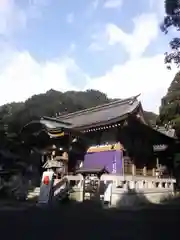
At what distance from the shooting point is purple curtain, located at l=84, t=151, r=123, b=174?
80.6 feet

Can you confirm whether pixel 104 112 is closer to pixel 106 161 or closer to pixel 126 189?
pixel 106 161

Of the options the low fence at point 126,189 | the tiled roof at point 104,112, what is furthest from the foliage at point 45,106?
the low fence at point 126,189

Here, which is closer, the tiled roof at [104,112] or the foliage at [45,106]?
the tiled roof at [104,112]

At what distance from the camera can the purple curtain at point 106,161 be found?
80.6ft

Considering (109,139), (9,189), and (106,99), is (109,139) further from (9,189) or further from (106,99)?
(106,99)

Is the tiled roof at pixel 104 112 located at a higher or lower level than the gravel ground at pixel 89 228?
higher

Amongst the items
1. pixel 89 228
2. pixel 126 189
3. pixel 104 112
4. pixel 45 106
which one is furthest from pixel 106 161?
pixel 45 106

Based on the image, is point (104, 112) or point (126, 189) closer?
point (126, 189)

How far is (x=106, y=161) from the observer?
82.6 feet

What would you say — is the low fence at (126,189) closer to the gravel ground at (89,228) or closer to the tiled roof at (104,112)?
the tiled roof at (104,112)

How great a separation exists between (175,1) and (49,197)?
37.3 feet

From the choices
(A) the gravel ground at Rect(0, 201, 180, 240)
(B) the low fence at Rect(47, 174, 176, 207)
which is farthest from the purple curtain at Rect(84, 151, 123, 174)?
(A) the gravel ground at Rect(0, 201, 180, 240)

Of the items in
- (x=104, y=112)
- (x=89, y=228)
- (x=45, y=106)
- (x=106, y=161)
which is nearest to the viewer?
(x=89, y=228)

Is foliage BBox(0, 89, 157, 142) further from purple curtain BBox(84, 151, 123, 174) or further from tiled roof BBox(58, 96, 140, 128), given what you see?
purple curtain BBox(84, 151, 123, 174)
